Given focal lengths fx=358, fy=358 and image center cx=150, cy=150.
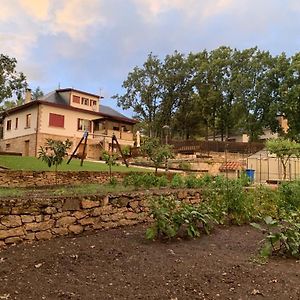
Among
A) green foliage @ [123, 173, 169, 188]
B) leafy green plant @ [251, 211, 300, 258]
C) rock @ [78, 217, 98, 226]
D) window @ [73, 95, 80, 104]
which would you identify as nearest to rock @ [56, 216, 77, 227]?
rock @ [78, 217, 98, 226]

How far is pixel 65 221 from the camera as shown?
540cm

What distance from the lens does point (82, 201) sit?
5605 millimetres

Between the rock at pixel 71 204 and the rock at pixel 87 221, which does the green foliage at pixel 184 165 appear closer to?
the rock at pixel 87 221

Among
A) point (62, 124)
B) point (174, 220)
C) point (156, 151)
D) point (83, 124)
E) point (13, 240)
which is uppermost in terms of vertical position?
point (83, 124)

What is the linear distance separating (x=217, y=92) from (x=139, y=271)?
34383 mm

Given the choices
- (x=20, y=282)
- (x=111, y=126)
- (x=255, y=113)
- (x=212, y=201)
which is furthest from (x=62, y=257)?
(x=255, y=113)

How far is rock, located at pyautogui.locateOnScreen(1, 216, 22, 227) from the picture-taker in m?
4.83

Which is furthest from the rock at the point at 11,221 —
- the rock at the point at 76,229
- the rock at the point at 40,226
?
the rock at the point at 76,229

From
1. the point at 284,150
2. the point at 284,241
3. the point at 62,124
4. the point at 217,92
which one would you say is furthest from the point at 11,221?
the point at 217,92

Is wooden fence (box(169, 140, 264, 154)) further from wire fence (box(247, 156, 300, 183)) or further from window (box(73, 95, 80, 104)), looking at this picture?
window (box(73, 95, 80, 104))

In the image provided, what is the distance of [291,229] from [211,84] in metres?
34.5

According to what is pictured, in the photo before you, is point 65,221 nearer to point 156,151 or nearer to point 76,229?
point 76,229

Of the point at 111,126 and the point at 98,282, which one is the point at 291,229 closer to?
the point at 98,282

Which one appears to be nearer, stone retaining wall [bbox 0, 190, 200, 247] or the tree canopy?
stone retaining wall [bbox 0, 190, 200, 247]
